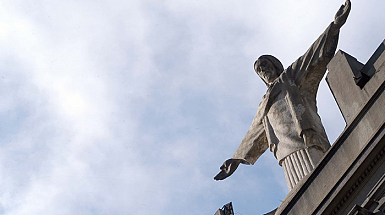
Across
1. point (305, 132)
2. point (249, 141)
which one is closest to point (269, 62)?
point (249, 141)

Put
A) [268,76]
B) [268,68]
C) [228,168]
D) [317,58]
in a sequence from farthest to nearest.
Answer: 1. [268,68]
2. [268,76]
3. [228,168]
4. [317,58]

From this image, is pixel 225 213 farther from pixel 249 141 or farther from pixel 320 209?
pixel 320 209

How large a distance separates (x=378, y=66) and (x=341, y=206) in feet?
8.74

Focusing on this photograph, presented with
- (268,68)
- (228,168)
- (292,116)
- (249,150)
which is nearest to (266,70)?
(268,68)

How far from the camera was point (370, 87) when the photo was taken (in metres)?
8.45

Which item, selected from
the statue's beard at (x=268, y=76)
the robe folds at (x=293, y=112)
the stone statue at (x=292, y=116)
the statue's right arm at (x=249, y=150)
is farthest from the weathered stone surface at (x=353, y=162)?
the statue's beard at (x=268, y=76)

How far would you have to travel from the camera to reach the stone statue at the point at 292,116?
10.1 meters

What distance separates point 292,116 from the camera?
1085cm

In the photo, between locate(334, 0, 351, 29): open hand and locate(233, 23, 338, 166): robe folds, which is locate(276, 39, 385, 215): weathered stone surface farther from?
locate(334, 0, 351, 29): open hand

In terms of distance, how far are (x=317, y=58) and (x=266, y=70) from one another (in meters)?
1.76

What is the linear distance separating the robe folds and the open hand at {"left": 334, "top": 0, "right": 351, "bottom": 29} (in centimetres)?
27

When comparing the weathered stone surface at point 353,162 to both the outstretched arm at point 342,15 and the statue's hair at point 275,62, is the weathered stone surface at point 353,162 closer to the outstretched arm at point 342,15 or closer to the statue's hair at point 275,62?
the outstretched arm at point 342,15

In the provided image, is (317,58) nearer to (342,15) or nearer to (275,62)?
(342,15)

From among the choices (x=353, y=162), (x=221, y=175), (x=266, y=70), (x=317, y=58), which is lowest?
(x=353, y=162)
